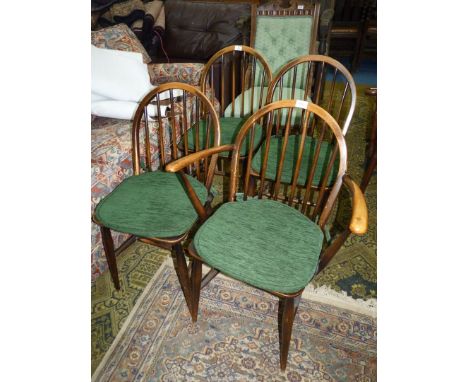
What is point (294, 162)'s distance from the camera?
1604 mm

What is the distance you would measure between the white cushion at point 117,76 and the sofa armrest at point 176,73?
485mm

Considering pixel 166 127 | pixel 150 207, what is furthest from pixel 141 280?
pixel 166 127

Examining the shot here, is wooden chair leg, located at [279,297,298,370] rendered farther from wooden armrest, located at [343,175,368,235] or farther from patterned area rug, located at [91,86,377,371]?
patterned area rug, located at [91,86,377,371]

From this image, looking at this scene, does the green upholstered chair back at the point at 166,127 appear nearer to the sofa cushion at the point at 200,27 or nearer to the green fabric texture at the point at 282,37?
the green fabric texture at the point at 282,37

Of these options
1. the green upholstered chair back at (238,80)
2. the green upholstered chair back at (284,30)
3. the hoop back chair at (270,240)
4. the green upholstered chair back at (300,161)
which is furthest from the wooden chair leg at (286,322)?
the green upholstered chair back at (284,30)

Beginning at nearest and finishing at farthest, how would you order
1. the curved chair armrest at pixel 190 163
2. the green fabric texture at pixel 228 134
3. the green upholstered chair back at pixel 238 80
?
1. the curved chair armrest at pixel 190 163
2. the green fabric texture at pixel 228 134
3. the green upholstered chair back at pixel 238 80

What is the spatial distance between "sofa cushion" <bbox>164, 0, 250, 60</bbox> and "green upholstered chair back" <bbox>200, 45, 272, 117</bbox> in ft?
2.29

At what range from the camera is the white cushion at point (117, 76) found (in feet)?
6.03

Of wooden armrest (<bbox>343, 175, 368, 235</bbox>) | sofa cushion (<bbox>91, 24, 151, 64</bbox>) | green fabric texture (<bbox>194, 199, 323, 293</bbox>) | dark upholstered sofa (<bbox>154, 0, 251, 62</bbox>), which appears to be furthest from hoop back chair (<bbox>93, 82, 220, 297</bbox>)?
dark upholstered sofa (<bbox>154, 0, 251, 62</bbox>)

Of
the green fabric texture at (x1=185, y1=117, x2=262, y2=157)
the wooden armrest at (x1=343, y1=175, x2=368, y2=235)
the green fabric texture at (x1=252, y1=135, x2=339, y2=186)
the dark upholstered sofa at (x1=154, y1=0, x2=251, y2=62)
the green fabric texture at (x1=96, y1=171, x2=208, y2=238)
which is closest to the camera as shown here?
the wooden armrest at (x1=343, y1=175, x2=368, y2=235)

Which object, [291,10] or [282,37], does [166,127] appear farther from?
[291,10]

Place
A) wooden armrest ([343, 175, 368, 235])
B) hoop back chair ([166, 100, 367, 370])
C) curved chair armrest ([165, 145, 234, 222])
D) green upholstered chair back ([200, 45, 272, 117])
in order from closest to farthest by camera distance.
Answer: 1. wooden armrest ([343, 175, 368, 235])
2. hoop back chair ([166, 100, 367, 370])
3. curved chair armrest ([165, 145, 234, 222])
4. green upholstered chair back ([200, 45, 272, 117])

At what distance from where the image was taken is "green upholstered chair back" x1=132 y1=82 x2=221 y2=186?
4.79ft

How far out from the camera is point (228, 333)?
1431 millimetres
